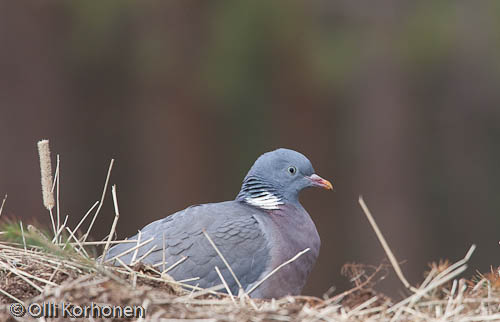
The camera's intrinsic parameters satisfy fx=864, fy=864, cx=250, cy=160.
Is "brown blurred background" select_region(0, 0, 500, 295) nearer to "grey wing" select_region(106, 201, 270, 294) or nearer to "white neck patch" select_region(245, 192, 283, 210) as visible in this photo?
"white neck patch" select_region(245, 192, 283, 210)

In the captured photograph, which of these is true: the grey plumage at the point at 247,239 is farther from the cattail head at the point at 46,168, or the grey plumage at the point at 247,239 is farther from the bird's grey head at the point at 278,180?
the cattail head at the point at 46,168

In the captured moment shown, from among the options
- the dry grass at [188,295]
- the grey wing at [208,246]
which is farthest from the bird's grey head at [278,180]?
A: the dry grass at [188,295]

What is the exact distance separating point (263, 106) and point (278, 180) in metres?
5.77

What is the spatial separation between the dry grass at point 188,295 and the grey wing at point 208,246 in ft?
1.98

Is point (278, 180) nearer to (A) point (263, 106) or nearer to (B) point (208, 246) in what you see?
(B) point (208, 246)

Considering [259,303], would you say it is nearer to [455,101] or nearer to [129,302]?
[129,302]

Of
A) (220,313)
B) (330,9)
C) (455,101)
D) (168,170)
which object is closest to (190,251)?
(220,313)

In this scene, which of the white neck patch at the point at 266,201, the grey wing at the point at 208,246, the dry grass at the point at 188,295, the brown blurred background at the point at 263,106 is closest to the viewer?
the dry grass at the point at 188,295

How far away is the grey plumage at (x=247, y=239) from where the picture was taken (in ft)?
13.1

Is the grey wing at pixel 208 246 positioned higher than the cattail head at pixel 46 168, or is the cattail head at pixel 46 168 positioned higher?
the cattail head at pixel 46 168

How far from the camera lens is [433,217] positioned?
1120 centimetres

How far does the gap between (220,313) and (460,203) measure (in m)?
9.37

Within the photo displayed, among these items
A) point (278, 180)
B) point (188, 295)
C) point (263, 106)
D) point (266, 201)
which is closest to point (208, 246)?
point (266, 201)

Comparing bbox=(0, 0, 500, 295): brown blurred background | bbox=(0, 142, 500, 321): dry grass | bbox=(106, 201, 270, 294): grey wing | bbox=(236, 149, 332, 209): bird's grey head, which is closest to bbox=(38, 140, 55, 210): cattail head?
bbox=(0, 142, 500, 321): dry grass
